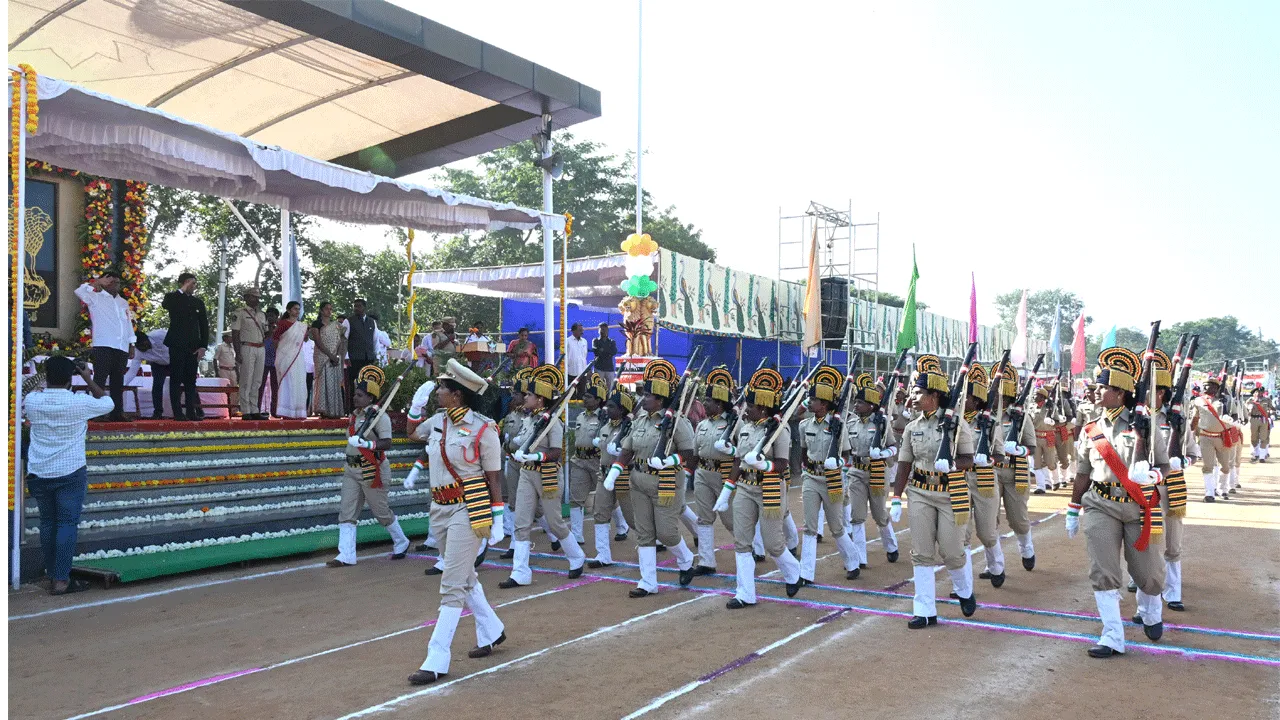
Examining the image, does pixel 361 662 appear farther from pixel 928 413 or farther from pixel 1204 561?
pixel 1204 561

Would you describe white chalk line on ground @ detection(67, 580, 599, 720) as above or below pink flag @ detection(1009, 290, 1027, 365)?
below

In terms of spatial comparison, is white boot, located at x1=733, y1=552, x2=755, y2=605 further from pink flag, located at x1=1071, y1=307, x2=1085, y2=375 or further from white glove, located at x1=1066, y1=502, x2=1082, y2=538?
pink flag, located at x1=1071, y1=307, x2=1085, y2=375

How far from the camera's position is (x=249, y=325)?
45.5ft

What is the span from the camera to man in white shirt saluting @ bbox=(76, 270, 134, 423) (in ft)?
37.7

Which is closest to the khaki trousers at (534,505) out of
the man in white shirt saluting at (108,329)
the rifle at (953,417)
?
the rifle at (953,417)

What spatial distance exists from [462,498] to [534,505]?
3.60m

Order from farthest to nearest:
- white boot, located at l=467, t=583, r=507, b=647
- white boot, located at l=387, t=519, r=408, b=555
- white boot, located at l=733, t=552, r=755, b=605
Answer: white boot, located at l=387, t=519, r=408, b=555, white boot, located at l=733, t=552, r=755, b=605, white boot, located at l=467, t=583, r=507, b=647

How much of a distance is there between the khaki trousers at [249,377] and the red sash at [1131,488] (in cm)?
1125

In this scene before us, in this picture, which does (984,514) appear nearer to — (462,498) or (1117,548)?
(1117,548)

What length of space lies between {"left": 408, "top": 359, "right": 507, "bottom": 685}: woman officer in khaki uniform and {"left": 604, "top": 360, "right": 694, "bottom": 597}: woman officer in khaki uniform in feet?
8.26

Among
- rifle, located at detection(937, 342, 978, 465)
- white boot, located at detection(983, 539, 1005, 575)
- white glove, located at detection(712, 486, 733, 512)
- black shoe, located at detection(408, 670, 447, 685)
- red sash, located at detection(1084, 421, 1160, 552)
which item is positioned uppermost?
rifle, located at detection(937, 342, 978, 465)

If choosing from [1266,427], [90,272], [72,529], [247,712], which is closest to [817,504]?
[247,712]

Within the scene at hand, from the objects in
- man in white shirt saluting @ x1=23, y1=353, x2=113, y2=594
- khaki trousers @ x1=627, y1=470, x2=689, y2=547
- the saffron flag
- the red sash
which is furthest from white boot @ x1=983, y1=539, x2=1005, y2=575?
the saffron flag

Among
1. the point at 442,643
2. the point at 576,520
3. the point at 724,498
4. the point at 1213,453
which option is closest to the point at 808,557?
the point at 724,498
